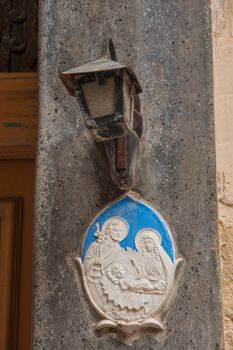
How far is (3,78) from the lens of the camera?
3.00 meters

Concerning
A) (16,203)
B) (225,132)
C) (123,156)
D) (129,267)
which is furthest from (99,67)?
(16,203)

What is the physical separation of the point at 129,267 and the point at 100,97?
0.56 m

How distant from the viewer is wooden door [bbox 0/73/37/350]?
288cm

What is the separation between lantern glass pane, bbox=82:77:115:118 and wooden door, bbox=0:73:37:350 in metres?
0.84

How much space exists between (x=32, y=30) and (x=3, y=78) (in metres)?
0.32

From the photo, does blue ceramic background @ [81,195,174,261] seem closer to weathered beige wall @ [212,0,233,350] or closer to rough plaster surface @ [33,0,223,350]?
rough plaster surface @ [33,0,223,350]

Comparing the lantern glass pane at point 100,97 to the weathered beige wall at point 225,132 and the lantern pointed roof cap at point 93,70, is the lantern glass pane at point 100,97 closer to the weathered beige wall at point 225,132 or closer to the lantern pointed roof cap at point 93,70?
the lantern pointed roof cap at point 93,70

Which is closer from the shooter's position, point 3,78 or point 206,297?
point 206,297

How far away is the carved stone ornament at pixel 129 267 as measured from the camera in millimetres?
2281

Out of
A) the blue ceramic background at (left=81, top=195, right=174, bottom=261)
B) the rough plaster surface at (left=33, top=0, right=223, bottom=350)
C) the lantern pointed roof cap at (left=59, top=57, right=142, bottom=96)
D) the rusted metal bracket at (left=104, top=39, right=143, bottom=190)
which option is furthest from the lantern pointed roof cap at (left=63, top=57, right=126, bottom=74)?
the blue ceramic background at (left=81, top=195, right=174, bottom=261)

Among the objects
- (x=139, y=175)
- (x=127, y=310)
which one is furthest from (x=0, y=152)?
(x=127, y=310)

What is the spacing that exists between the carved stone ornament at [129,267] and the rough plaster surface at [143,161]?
0.13 ft

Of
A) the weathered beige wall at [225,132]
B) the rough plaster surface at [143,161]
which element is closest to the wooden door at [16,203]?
the rough plaster surface at [143,161]

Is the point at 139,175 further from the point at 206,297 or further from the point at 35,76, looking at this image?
the point at 35,76
